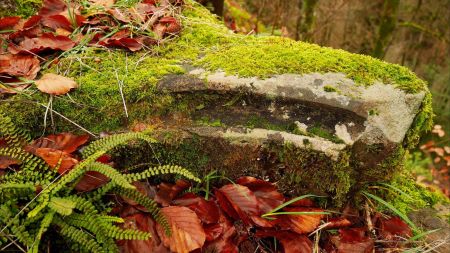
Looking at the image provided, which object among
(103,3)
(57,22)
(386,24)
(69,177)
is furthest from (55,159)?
(386,24)

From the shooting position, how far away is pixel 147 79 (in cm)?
202

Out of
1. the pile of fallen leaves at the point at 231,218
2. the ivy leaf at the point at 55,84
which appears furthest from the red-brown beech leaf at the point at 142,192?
the ivy leaf at the point at 55,84

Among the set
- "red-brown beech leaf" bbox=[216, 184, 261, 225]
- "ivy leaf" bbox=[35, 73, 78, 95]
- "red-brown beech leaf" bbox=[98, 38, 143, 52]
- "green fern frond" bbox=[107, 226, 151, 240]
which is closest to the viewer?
"green fern frond" bbox=[107, 226, 151, 240]

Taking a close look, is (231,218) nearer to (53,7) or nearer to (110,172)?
(110,172)

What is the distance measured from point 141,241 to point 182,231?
0.60ft

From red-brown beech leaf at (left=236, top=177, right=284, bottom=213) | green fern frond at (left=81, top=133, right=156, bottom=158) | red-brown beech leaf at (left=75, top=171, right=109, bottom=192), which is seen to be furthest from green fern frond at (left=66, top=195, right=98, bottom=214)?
red-brown beech leaf at (left=236, top=177, right=284, bottom=213)

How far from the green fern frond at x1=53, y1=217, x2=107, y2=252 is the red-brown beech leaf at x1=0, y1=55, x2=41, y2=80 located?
3.17 ft

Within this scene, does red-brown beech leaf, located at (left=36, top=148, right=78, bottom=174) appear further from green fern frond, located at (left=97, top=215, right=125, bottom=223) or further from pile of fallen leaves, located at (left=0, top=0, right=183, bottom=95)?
pile of fallen leaves, located at (left=0, top=0, right=183, bottom=95)

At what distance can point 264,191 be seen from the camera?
1897 mm

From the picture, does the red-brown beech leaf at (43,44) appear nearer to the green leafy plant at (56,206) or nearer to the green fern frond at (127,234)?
the green leafy plant at (56,206)

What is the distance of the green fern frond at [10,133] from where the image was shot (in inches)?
64.2

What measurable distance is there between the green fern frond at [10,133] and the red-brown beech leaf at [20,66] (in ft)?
1.44

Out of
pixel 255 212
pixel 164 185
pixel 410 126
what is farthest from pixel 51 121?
pixel 410 126

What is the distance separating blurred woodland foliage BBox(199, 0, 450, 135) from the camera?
23.2ft
